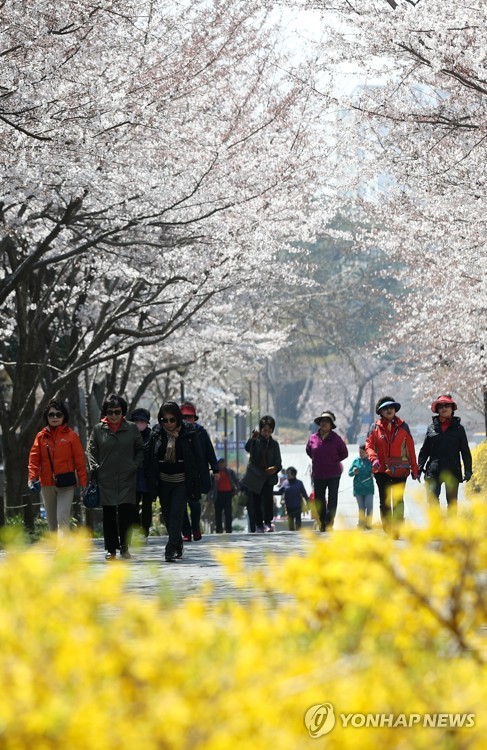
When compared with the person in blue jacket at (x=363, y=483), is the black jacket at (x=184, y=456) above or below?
above

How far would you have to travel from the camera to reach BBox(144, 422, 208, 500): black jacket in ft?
40.9

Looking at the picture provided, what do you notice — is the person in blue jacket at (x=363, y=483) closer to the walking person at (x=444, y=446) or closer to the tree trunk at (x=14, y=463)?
the walking person at (x=444, y=446)

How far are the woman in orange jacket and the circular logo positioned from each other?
982 centimetres

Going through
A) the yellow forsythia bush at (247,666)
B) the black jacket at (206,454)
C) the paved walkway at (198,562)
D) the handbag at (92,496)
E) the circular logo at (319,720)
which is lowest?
the paved walkway at (198,562)

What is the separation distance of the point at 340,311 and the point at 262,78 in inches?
1402

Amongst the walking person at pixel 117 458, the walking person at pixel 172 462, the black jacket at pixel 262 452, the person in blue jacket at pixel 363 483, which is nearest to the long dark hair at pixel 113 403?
the walking person at pixel 117 458

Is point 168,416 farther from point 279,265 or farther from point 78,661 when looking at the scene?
point 279,265

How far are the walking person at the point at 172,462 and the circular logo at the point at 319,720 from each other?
30.4ft

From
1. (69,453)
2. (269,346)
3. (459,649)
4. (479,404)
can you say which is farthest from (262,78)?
(479,404)

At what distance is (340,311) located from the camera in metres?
55.5

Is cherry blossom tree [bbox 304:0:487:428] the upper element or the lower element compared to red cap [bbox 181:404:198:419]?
upper

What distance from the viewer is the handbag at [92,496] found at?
1255 centimetres

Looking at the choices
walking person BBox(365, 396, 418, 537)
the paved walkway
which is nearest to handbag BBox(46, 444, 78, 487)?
the paved walkway

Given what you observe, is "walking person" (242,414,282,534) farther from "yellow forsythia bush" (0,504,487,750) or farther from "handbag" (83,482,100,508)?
"yellow forsythia bush" (0,504,487,750)
